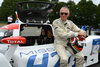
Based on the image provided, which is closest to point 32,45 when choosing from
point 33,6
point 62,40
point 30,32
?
point 62,40

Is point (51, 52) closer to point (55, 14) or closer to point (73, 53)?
point (73, 53)

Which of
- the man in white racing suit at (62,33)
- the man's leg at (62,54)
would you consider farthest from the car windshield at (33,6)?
the man's leg at (62,54)

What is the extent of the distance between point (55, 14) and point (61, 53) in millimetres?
43144

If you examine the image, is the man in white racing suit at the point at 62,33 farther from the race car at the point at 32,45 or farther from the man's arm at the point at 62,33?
the race car at the point at 32,45

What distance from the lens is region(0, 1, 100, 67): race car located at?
1.59 metres

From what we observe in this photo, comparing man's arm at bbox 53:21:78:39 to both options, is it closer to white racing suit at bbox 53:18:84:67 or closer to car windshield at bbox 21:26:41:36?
white racing suit at bbox 53:18:84:67

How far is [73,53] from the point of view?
94.2 inches

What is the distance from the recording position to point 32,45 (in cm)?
250

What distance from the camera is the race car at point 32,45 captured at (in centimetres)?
159

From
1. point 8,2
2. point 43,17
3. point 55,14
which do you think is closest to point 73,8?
point 55,14

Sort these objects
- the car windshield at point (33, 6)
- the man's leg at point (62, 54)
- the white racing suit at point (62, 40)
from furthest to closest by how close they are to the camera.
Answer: the car windshield at point (33, 6)
the white racing suit at point (62, 40)
the man's leg at point (62, 54)

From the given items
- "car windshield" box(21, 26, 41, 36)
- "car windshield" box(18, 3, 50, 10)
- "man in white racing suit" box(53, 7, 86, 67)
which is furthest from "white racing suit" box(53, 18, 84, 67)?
"car windshield" box(21, 26, 41, 36)

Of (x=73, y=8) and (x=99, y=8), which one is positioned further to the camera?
(x=73, y=8)

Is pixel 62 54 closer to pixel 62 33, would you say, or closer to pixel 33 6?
pixel 62 33
